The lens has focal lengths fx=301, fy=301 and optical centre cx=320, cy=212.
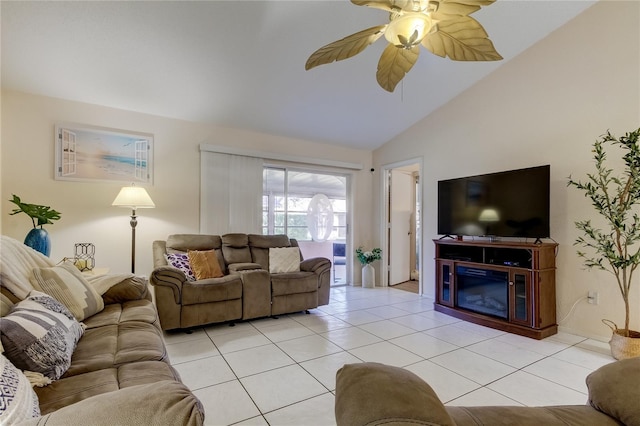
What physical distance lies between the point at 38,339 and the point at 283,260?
2.71m

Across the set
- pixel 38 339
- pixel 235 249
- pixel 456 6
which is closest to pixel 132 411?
pixel 38 339

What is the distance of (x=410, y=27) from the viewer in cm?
141

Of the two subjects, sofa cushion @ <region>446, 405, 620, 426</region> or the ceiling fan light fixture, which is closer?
sofa cushion @ <region>446, 405, 620, 426</region>

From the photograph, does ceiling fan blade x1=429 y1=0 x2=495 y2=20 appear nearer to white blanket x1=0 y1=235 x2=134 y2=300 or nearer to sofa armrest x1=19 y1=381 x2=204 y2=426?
sofa armrest x1=19 y1=381 x2=204 y2=426

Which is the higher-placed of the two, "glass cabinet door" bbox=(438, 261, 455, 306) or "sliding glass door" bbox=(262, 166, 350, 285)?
"sliding glass door" bbox=(262, 166, 350, 285)

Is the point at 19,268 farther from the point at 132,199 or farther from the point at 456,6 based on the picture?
the point at 456,6

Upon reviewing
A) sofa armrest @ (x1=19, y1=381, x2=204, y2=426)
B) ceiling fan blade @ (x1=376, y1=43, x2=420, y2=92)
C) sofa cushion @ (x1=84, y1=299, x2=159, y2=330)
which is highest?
ceiling fan blade @ (x1=376, y1=43, x2=420, y2=92)

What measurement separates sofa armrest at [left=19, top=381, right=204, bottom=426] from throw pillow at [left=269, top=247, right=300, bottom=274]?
303 cm

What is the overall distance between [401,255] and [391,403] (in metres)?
5.10

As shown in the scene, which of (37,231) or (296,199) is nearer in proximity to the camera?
(37,231)

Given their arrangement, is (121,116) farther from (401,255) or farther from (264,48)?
(401,255)

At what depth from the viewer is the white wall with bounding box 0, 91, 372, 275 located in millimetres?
3025

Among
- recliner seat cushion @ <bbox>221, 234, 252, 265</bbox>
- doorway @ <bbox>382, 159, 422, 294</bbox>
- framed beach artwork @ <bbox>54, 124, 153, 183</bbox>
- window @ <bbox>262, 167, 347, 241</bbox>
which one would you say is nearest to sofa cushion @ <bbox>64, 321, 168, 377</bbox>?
recliner seat cushion @ <bbox>221, 234, 252, 265</bbox>

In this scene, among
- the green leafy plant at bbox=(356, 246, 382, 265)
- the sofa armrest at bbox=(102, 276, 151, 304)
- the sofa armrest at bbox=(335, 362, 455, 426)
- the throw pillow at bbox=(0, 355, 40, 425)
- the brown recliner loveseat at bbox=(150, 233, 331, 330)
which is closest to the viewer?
the sofa armrest at bbox=(335, 362, 455, 426)
